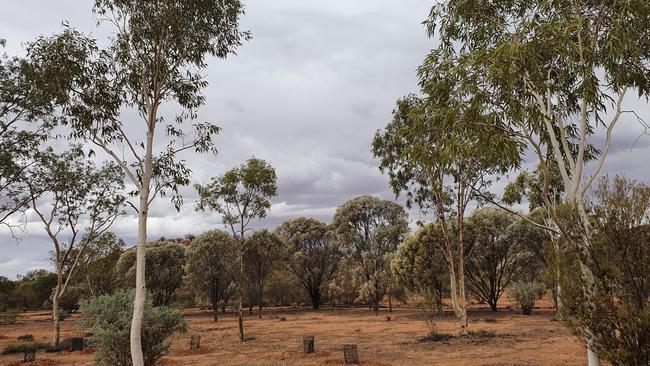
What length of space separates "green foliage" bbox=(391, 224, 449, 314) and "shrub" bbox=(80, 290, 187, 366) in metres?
27.6

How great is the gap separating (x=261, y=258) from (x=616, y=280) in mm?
49400

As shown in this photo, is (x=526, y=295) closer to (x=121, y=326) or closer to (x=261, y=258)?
(x=261, y=258)

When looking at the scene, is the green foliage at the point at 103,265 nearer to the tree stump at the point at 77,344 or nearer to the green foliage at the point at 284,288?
the tree stump at the point at 77,344

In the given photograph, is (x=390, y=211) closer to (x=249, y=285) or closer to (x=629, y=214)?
(x=249, y=285)

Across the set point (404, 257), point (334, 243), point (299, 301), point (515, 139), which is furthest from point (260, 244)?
point (515, 139)

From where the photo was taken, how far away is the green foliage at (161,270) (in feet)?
163

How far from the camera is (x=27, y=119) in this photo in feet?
64.4

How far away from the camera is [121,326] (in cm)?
1448

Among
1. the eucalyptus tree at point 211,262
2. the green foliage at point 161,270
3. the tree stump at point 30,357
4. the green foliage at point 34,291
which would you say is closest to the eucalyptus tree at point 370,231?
the eucalyptus tree at point 211,262

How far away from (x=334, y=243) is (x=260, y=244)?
9.72 metres

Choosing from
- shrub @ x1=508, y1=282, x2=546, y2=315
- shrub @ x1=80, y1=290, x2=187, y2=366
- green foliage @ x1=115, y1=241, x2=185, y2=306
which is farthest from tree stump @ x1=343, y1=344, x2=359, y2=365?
green foliage @ x1=115, y1=241, x2=185, y2=306

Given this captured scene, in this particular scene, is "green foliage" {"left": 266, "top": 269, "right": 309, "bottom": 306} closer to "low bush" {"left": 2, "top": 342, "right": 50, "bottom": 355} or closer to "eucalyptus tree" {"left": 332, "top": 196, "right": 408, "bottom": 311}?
"eucalyptus tree" {"left": 332, "top": 196, "right": 408, "bottom": 311}

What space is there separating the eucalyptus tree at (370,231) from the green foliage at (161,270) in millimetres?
20037

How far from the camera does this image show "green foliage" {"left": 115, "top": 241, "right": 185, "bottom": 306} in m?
49.7
